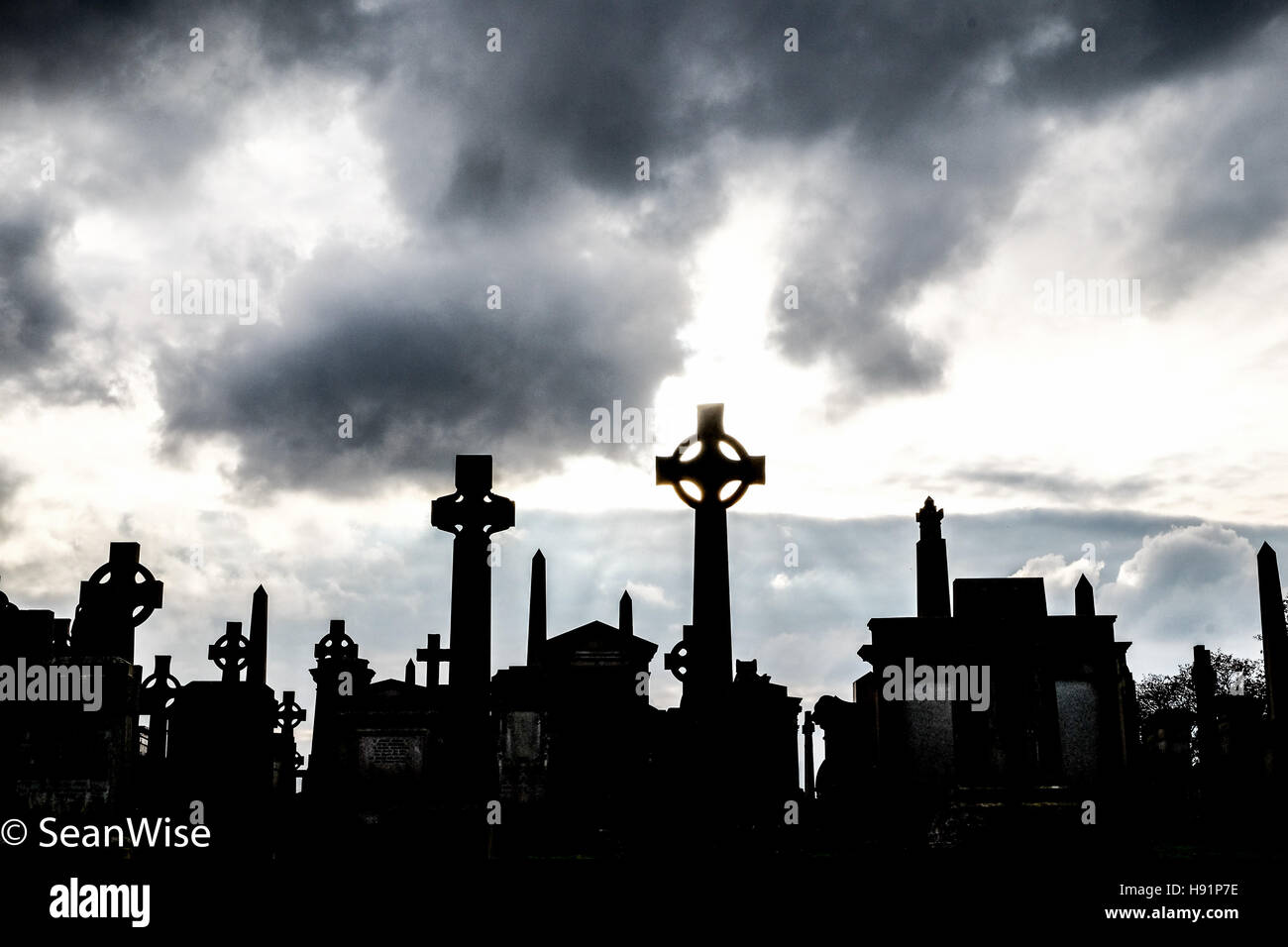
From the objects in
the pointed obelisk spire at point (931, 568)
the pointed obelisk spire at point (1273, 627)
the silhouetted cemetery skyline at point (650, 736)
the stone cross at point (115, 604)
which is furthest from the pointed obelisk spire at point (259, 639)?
the pointed obelisk spire at point (1273, 627)

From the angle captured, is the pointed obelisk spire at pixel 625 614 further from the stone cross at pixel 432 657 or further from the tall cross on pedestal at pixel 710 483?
the tall cross on pedestal at pixel 710 483

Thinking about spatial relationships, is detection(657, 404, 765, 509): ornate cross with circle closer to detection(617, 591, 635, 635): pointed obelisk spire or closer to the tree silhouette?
detection(617, 591, 635, 635): pointed obelisk spire

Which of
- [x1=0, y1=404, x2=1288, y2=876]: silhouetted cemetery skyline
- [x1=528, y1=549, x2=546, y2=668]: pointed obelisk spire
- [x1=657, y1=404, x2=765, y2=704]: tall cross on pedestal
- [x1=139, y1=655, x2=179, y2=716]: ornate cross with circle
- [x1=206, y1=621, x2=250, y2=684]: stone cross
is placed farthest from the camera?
[x1=528, y1=549, x2=546, y2=668]: pointed obelisk spire

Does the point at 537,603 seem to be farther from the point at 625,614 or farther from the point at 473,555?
the point at 473,555

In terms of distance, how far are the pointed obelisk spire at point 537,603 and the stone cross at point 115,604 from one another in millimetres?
16783

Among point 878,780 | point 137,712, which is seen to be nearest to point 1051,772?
point 878,780

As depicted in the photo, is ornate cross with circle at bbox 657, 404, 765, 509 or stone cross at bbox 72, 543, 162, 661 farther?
stone cross at bbox 72, 543, 162, 661

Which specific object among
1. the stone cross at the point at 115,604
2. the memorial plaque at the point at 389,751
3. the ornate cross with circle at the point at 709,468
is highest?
the ornate cross with circle at the point at 709,468

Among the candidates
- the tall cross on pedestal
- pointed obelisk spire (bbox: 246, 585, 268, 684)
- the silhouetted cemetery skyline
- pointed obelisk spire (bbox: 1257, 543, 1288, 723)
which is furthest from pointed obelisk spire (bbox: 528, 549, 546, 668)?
the tall cross on pedestal

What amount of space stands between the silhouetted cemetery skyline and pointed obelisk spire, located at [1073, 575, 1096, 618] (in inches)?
2.8

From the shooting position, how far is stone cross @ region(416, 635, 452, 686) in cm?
1792

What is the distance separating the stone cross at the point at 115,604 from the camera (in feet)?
36.6
